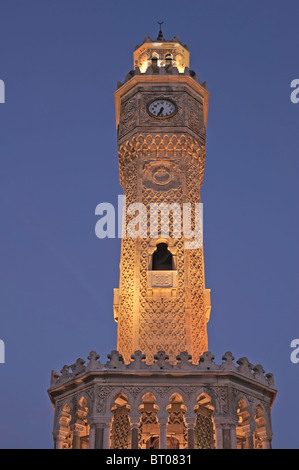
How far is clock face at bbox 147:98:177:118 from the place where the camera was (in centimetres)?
2750

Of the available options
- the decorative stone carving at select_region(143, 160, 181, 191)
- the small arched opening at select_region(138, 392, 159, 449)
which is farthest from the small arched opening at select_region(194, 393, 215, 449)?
the decorative stone carving at select_region(143, 160, 181, 191)

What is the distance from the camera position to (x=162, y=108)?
90.8 feet

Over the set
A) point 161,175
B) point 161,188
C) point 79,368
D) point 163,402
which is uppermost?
point 161,175

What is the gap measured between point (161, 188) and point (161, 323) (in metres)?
4.97

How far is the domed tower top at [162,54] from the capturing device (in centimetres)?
2925

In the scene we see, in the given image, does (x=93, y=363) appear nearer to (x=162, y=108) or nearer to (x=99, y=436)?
(x=99, y=436)

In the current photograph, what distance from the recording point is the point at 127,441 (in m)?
21.1

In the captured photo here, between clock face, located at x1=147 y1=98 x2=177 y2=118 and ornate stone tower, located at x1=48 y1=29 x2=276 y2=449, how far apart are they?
0.13 feet

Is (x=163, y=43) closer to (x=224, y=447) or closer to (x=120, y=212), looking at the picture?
(x=120, y=212)

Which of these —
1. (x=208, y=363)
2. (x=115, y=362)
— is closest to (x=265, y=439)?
(x=208, y=363)

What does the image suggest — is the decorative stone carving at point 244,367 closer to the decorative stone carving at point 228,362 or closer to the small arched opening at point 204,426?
the decorative stone carving at point 228,362

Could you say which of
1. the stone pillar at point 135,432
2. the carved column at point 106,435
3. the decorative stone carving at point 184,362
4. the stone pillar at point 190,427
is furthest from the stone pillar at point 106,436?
the decorative stone carving at point 184,362

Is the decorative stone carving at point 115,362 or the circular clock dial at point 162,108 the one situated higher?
the circular clock dial at point 162,108

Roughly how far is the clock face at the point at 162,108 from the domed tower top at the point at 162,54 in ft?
6.54
